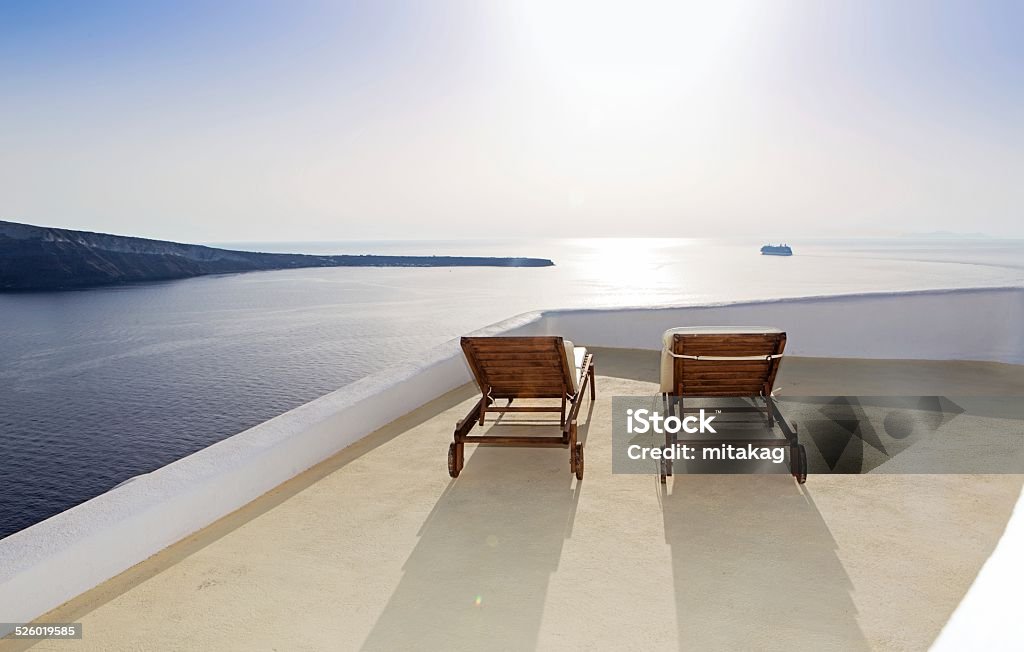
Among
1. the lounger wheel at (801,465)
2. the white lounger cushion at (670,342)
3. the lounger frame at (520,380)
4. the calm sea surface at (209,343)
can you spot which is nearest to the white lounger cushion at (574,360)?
the lounger frame at (520,380)

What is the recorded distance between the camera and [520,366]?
3775 millimetres

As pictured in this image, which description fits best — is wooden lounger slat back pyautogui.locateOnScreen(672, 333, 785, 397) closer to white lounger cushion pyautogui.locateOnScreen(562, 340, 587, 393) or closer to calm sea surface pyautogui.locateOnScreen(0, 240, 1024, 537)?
white lounger cushion pyautogui.locateOnScreen(562, 340, 587, 393)

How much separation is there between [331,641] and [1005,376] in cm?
603

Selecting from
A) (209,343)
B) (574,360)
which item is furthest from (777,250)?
(574,360)

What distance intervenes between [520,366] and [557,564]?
4.82ft

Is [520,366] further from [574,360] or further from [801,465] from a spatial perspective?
[801,465]

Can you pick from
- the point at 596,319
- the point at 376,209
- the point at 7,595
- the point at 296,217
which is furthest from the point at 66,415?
the point at 296,217

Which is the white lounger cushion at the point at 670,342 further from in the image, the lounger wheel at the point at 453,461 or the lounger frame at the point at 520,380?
the lounger wheel at the point at 453,461

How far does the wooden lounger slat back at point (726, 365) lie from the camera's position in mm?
3561

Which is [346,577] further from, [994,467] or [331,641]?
[994,467]

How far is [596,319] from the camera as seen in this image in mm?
7023

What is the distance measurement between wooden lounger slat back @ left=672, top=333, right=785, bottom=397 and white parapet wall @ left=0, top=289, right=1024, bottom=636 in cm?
186

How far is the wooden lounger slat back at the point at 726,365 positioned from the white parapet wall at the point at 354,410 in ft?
6.09

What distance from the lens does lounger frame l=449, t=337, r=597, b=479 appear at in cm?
343
